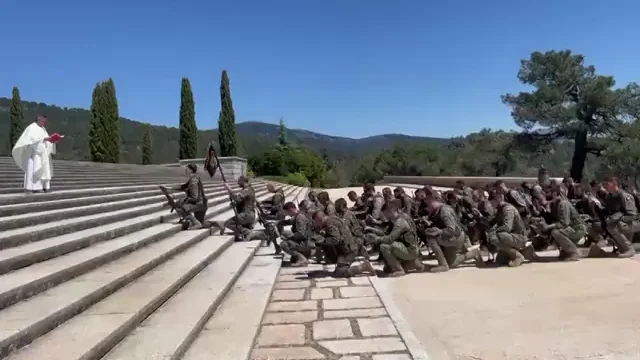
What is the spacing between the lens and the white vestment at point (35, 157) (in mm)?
8367

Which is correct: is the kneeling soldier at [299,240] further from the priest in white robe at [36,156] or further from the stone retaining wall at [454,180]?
the stone retaining wall at [454,180]

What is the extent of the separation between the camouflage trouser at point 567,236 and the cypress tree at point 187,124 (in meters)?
29.3

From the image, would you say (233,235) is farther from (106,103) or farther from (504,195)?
(106,103)

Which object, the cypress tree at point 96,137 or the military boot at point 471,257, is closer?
the military boot at point 471,257

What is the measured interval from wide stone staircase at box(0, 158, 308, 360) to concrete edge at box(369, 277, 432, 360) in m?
1.32

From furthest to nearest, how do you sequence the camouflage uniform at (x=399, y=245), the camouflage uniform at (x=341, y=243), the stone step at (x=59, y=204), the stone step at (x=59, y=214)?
the camouflage uniform at (x=399, y=245) → the camouflage uniform at (x=341, y=243) → the stone step at (x=59, y=204) → the stone step at (x=59, y=214)

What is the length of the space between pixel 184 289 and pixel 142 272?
478mm

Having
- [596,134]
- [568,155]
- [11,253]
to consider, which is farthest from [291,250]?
[568,155]

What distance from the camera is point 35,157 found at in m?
8.52

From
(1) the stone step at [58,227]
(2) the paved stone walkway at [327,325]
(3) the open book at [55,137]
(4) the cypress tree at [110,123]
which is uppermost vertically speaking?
(4) the cypress tree at [110,123]

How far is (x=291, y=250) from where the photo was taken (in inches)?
326

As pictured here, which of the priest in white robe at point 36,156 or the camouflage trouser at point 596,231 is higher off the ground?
the priest in white robe at point 36,156

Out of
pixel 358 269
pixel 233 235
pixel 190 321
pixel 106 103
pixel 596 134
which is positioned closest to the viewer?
pixel 190 321

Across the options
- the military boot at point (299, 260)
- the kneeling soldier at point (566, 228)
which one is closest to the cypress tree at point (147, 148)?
the military boot at point (299, 260)
